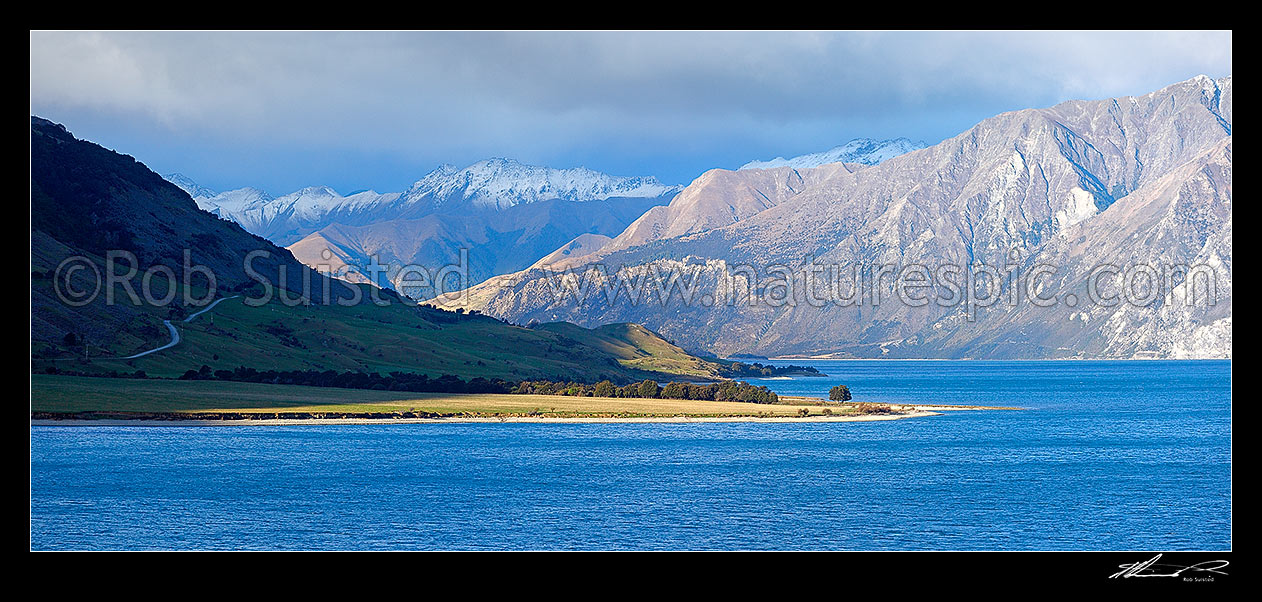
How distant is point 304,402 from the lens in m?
167

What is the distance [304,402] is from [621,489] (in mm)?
93739

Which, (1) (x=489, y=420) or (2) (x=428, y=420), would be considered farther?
(1) (x=489, y=420)

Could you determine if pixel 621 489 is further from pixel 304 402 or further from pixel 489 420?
pixel 304 402

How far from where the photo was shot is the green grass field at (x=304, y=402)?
14975cm

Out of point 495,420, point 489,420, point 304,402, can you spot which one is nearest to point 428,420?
point 489,420

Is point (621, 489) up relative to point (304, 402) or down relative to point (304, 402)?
down
